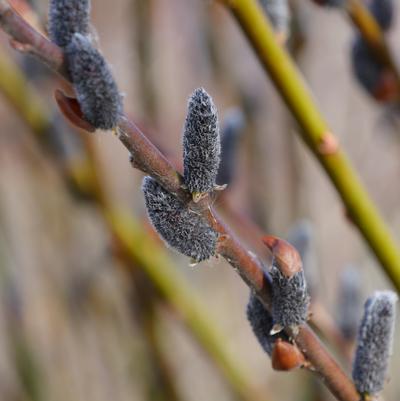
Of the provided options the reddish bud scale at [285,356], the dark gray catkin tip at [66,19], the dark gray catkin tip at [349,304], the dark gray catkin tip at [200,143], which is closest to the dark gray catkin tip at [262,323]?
the reddish bud scale at [285,356]

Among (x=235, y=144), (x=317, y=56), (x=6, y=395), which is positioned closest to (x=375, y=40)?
(x=235, y=144)

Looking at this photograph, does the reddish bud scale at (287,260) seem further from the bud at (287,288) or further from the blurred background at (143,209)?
the blurred background at (143,209)

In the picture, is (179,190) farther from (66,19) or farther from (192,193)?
(66,19)

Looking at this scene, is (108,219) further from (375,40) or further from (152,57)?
(375,40)

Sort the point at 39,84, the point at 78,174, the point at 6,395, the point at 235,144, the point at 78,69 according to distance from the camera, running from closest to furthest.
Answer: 1. the point at 78,69
2. the point at 235,144
3. the point at 78,174
4. the point at 39,84
5. the point at 6,395

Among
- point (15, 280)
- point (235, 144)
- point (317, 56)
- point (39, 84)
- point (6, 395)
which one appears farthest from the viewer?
point (317, 56)

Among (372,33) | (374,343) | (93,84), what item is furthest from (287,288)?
(372,33)
